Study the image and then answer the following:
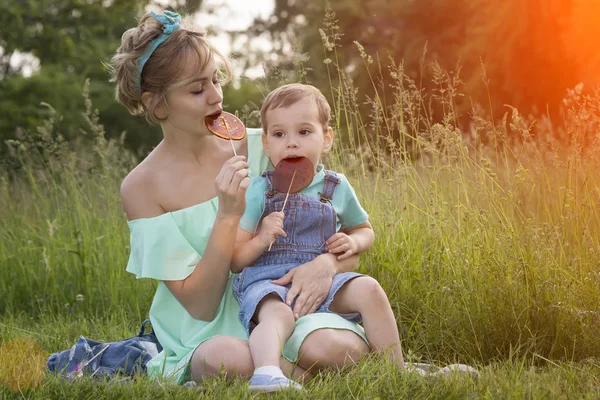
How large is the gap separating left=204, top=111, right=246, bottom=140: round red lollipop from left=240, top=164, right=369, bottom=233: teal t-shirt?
193mm

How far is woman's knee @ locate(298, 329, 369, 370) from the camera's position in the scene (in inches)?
107

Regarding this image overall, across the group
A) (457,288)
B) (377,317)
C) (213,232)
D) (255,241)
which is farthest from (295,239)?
(457,288)

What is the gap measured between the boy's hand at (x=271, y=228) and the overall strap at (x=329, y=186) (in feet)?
0.84

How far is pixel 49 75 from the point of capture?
12031 millimetres

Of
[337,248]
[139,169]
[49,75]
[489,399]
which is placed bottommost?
[489,399]

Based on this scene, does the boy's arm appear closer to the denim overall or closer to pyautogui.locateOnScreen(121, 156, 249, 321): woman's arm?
the denim overall

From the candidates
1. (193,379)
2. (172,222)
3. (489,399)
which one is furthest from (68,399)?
(489,399)

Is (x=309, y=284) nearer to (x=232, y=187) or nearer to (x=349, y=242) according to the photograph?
(x=349, y=242)

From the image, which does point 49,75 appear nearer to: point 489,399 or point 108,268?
point 108,268

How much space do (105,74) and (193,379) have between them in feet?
38.8

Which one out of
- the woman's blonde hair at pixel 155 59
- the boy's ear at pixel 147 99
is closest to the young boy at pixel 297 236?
the woman's blonde hair at pixel 155 59

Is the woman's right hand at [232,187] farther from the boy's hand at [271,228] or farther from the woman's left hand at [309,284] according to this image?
the woman's left hand at [309,284]

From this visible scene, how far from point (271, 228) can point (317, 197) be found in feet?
1.04

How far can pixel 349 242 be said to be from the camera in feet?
9.41
